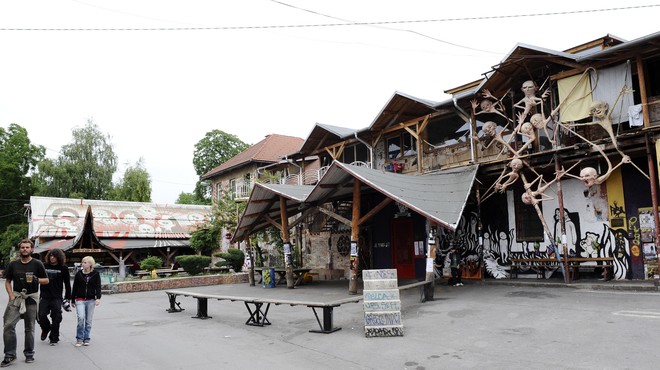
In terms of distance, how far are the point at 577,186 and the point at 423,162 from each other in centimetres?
598

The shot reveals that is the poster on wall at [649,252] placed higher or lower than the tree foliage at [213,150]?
lower

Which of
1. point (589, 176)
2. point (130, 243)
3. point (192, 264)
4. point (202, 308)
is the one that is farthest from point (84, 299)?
point (130, 243)

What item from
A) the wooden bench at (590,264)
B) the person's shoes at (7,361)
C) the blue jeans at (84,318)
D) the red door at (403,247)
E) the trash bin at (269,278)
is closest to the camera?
the person's shoes at (7,361)

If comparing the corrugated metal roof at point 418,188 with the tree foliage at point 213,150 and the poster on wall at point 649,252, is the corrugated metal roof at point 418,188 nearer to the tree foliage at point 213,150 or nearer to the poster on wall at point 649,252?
the poster on wall at point 649,252

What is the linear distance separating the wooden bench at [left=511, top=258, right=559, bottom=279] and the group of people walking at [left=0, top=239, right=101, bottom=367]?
41.7 feet

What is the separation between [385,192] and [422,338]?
5.21 meters

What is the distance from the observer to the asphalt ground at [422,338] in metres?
6.75

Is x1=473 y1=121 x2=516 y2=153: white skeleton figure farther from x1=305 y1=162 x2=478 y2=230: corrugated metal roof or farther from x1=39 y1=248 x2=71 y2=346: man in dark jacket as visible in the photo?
x1=39 y1=248 x2=71 y2=346: man in dark jacket

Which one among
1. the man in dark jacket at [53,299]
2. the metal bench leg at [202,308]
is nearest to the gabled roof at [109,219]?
the metal bench leg at [202,308]

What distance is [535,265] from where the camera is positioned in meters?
15.4

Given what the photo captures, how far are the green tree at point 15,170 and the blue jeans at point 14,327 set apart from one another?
50851 mm

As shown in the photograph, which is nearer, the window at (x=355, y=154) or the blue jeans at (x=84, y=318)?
the blue jeans at (x=84, y=318)

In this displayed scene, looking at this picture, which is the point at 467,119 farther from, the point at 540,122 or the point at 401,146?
the point at 401,146

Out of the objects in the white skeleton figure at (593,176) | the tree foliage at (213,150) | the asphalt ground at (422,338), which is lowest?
the asphalt ground at (422,338)
